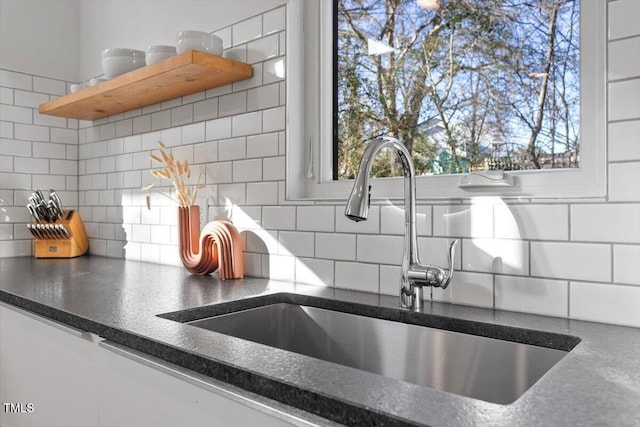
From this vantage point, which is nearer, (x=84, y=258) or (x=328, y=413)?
(x=328, y=413)

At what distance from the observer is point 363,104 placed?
169 cm

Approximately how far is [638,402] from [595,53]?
808 millimetres

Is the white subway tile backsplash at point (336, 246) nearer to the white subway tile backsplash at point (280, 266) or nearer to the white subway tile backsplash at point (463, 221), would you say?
the white subway tile backsplash at point (280, 266)

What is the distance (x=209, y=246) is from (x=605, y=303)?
4.06 feet

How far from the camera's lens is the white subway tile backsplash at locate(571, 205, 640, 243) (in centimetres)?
109

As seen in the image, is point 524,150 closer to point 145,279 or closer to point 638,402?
point 638,402

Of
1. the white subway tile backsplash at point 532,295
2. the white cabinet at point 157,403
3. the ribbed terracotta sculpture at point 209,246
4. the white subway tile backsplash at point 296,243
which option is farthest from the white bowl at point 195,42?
the white subway tile backsplash at point 532,295

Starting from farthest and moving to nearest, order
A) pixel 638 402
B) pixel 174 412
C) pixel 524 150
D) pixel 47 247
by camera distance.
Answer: pixel 47 247 < pixel 524 150 < pixel 174 412 < pixel 638 402

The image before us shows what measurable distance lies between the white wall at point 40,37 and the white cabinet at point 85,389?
1.59 meters

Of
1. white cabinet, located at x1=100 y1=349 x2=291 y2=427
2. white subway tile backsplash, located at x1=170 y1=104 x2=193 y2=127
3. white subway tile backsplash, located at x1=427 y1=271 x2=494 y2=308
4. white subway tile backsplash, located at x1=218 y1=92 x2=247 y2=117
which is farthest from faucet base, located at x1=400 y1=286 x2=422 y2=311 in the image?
white subway tile backsplash, located at x1=170 y1=104 x2=193 y2=127

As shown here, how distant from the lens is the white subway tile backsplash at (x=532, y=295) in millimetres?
1177

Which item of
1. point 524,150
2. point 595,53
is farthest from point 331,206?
point 595,53

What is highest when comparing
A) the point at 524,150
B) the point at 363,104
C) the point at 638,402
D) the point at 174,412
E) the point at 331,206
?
the point at 363,104

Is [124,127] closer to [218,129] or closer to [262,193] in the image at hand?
[218,129]
